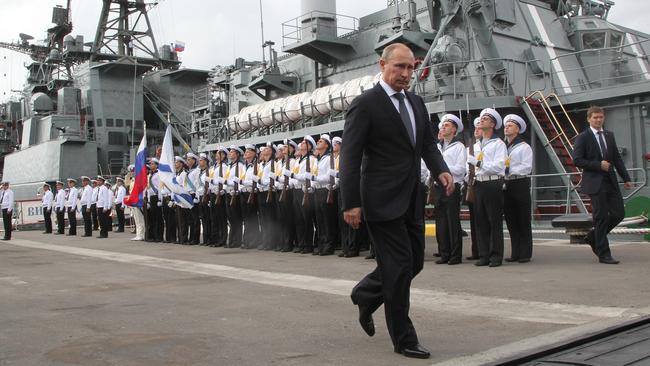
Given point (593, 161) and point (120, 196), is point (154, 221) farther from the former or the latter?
A: point (593, 161)

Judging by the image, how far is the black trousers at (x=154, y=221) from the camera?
45.3 ft

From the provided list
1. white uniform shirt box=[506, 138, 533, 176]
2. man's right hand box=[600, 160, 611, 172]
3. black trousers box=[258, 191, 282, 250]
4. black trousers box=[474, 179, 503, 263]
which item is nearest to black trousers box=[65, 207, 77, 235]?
black trousers box=[258, 191, 282, 250]

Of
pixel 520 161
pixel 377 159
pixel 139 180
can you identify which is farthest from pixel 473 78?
pixel 377 159

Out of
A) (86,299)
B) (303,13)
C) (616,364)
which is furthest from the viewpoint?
(303,13)

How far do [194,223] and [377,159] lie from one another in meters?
9.45

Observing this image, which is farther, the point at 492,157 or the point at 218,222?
the point at 218,222

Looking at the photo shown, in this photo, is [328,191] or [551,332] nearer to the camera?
[551,332]

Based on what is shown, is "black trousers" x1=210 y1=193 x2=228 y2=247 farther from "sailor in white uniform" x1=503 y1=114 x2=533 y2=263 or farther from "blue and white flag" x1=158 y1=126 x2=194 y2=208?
"sailor in white uniform" x1=503 y1=114 x2=533 y2=263

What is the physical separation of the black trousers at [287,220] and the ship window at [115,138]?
21265 millimetres

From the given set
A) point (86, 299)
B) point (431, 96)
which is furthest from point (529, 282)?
point (431, 96)

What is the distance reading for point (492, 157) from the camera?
→ 23.6 feet

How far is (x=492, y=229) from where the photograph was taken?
7.12m

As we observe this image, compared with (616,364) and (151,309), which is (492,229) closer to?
(151,309)

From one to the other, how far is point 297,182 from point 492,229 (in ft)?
11.8
